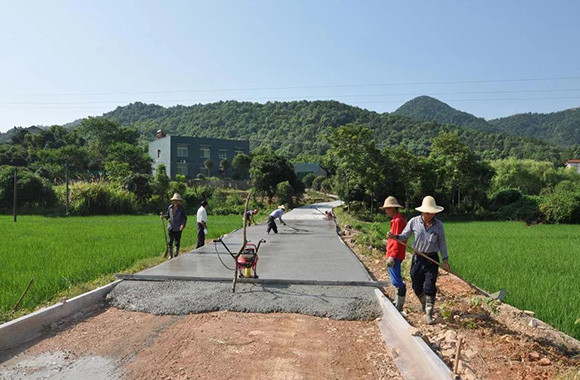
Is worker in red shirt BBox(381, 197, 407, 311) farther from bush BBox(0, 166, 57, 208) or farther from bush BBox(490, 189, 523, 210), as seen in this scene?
bush BBox(490, 189, 523, 210)

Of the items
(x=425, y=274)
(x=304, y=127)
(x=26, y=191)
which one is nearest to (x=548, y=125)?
(x=304, y=127)

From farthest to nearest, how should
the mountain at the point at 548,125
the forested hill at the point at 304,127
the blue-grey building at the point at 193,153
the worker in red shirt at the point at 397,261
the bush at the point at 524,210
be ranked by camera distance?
the mountain at the point at 548,125 < the forested hill at the point at 304,127 < the blue-grey building at the point at 193,153 < the bush at the point at 524,210 < the worker in red shirt at the point at 397,261

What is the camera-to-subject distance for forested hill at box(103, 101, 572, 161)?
265 ft

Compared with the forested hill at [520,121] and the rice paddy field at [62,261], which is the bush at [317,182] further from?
the forested hill at [520,121]

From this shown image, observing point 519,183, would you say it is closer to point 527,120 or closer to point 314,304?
point 314,304

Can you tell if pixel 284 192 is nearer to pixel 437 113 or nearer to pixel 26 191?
pixel 26 191

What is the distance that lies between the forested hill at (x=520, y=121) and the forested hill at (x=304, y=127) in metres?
37.8

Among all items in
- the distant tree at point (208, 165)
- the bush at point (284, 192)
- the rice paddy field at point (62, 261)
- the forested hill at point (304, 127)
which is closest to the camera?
the rice paddy field at point (62, 261)

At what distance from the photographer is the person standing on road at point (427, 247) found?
4.66 meters

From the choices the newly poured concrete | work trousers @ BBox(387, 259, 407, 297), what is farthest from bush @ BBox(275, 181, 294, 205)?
work trousers @ BBox(387, 259, 407, 297)

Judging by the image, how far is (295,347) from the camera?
400 centimetres

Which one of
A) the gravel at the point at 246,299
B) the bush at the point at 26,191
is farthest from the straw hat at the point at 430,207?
the bush at the point at 26,191

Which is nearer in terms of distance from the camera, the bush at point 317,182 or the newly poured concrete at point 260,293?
the newly poured concrete at point 260,293

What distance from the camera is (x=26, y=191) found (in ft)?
84.3
